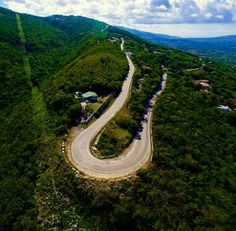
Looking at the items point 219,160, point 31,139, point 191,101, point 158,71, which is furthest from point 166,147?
point 158,71

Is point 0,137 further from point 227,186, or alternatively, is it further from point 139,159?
point 227,186

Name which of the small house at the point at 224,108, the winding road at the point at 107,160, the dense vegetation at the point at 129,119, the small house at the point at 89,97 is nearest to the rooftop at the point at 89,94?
the small house at the point at 89,97

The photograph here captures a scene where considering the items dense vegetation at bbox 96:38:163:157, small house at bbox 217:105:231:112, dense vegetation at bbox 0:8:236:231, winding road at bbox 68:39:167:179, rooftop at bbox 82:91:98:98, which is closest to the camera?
dense vegetation at bbox 0:8:236:231

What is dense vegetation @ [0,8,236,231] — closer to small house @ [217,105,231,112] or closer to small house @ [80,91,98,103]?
small house @ [217,105,231,112]

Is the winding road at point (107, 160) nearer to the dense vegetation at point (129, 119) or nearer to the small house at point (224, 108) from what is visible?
the dense vegetation at point (129, 119)

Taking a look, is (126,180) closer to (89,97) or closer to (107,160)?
(107,160)

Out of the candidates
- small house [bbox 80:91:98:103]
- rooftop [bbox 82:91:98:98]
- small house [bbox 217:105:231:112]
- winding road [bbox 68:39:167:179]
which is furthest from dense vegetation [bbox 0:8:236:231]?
rooftop [bbox 82:91:98:98]
